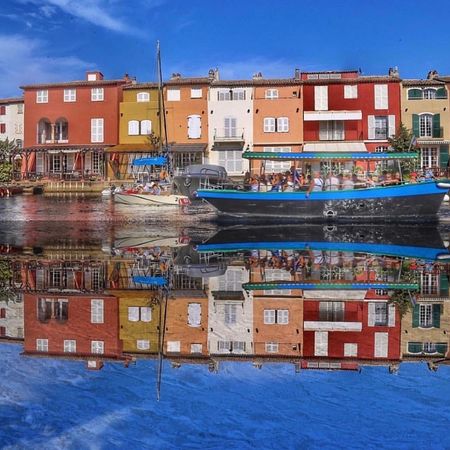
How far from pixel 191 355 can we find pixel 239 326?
1.52 metres

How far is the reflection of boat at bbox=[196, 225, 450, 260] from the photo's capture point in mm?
18250

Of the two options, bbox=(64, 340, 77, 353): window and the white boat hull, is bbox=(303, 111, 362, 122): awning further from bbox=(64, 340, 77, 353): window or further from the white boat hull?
bbox=(64, 340, 77, 353): window

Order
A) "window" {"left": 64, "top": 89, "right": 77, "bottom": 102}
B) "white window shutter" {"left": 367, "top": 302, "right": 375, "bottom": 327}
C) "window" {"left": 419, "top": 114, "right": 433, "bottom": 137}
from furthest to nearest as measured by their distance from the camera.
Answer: "window" {"left": 64, "top": 89, "right": 77, "bottom": 102} → "window" {"left": 419, "top": 114, "right": 433, "bottom": 137} → "white window shutter" {"left": 367, "top": 302, "right": 375, "bottom": 327}

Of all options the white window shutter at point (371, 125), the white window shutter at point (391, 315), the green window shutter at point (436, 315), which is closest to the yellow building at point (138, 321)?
the white window shutter at point (391, 315)

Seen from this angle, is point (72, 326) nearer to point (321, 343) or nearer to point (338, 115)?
point (321, 343)

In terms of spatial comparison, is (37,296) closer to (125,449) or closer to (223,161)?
(125,449)

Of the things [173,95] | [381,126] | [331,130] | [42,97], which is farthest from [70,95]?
[381,126]

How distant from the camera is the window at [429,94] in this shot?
49.4 meters

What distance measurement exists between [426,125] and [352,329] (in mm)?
45502

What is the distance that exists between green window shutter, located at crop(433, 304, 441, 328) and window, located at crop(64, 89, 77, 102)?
4905 cm

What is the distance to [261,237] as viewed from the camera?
77.9 ft

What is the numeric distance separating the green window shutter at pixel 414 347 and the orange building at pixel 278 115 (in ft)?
141

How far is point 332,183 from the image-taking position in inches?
1252

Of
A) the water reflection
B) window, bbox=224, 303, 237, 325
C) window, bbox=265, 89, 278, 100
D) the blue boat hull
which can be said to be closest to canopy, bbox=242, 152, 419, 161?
the blue boat hull
